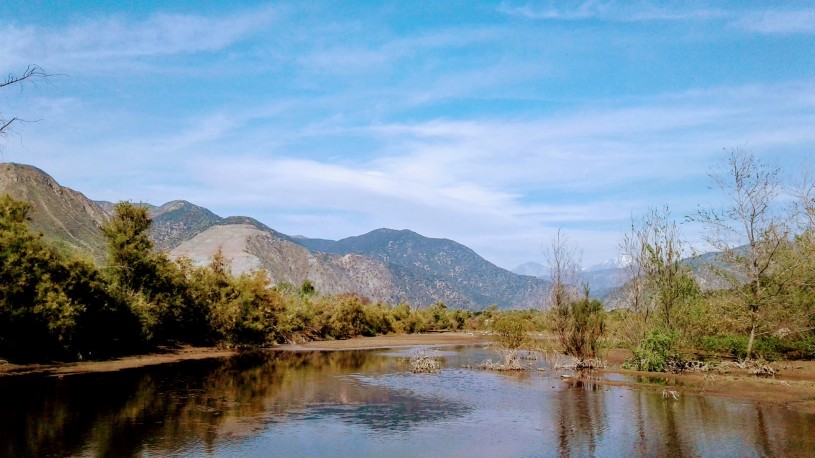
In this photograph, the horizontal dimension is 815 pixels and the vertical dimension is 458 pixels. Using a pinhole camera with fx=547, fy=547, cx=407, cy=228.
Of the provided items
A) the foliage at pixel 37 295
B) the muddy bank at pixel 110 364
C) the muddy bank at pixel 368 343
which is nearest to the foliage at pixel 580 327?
the muddy bank at pixel 110 364

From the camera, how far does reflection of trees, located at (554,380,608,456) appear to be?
1320 centimetres

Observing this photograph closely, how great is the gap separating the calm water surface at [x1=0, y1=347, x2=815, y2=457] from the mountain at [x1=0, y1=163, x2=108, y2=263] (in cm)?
14499

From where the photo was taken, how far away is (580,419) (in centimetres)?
1666

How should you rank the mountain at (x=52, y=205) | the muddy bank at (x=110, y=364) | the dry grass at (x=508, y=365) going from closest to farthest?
the muddy bank at (x=110, y=364) < the dry grass at (x=508, y=365) < the mountain at (x=52, y=205)

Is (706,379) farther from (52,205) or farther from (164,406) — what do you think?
(52,205)

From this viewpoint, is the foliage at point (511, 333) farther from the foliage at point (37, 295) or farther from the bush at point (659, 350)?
the foliage at point (37, 295)

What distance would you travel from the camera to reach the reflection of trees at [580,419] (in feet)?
43.3

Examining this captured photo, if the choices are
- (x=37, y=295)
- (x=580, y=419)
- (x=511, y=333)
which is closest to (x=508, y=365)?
(x=511, y=333)

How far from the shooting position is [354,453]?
1232cm

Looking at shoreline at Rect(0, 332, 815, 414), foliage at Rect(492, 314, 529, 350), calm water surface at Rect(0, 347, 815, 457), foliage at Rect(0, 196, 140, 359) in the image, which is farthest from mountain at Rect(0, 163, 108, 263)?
calm water surface at Rect(0, 347, 815, 457)

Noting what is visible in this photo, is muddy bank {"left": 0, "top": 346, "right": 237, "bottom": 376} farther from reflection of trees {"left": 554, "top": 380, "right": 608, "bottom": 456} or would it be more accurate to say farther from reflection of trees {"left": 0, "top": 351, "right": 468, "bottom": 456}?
reflection of trees {"left": 554, "top": 380, "right": 608, "bottom": 456}

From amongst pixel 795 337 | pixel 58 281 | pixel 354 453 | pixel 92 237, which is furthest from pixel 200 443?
pixel 92 237

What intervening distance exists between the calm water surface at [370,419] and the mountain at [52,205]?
14499 cm

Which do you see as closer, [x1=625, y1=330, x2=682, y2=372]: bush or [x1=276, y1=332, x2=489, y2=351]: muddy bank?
[x1=625, y1=330, x2=682, y2=372]: bush
